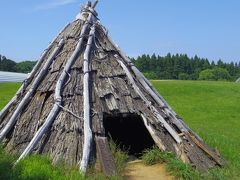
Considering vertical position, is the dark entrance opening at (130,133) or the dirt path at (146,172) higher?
the dark entrance opening at (130,133)

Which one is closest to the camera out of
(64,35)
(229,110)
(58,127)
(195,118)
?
(58,127)

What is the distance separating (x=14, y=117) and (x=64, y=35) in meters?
2.44

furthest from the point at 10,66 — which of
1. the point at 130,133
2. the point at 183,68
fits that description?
the point at 130,133

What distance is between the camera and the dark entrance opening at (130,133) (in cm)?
1109

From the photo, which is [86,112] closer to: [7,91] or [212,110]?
[212,110]

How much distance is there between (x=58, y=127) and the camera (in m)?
8.45

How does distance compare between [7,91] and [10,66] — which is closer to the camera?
[7,91]

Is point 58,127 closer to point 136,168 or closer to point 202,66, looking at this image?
point 136,168

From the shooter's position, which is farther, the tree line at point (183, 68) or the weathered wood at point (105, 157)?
the tree line at point (183, 68)

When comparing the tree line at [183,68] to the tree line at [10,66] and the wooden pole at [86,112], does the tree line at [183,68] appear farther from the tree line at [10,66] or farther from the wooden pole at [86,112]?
the wooden pole at [86,112]

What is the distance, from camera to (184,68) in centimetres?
8831

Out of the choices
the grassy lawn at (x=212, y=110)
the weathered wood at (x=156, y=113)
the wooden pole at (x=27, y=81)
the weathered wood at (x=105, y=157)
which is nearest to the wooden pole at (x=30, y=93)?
the wooden pole at (x=27, y=81)

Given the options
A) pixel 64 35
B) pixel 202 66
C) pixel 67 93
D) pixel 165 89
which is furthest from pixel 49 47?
pixel 202 66

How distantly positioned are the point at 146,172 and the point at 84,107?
166cm
